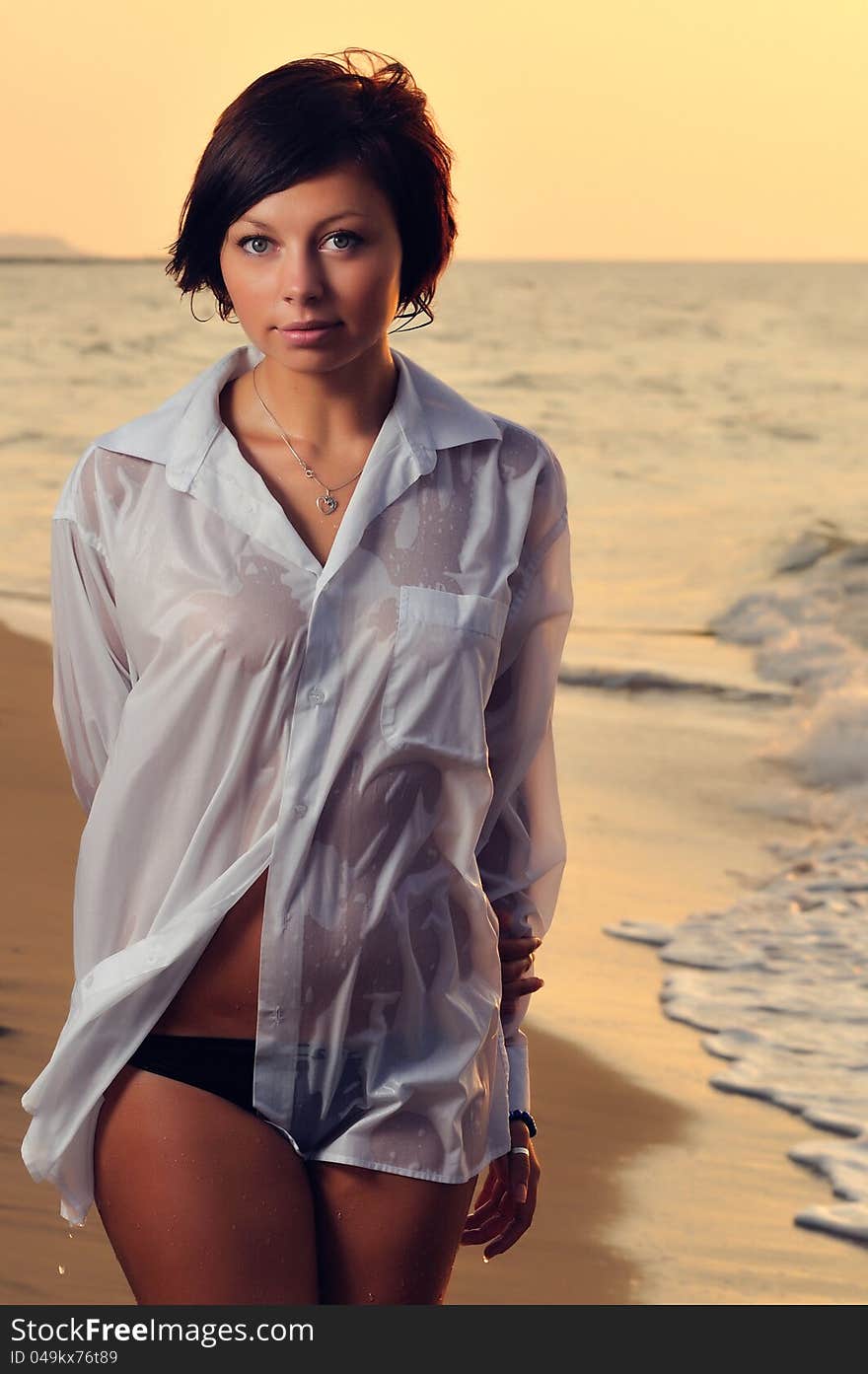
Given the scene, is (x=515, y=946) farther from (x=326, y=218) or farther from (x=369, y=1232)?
(x=326, y=218)

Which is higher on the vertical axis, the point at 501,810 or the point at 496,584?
the point at 496,584

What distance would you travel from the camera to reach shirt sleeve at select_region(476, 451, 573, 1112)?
1.75 m

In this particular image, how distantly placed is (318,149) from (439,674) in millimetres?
468

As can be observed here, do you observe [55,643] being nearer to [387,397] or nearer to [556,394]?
[387,397]

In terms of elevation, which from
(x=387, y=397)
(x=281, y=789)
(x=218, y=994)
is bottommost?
(x=218, y=994)

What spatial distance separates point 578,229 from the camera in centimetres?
1962

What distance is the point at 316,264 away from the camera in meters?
1.59

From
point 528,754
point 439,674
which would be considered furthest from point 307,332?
point 528,754

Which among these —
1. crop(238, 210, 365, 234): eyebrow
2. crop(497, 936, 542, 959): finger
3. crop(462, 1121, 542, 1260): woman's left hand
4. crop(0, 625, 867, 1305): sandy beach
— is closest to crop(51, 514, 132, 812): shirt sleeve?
crop(238, 210, 365, 234): eyebrow

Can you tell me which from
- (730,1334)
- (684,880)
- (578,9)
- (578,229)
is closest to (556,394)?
(578,229)

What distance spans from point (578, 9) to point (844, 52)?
3016 mm

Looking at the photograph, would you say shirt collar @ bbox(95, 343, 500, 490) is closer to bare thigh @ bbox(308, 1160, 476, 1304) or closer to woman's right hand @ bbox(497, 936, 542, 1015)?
woman's right hand @ bbox(497, 936, 542, 1015)

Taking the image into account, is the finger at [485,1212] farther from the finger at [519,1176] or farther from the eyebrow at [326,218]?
the eyebrow at [326,218]

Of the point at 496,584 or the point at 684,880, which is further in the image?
the point at 684,880
